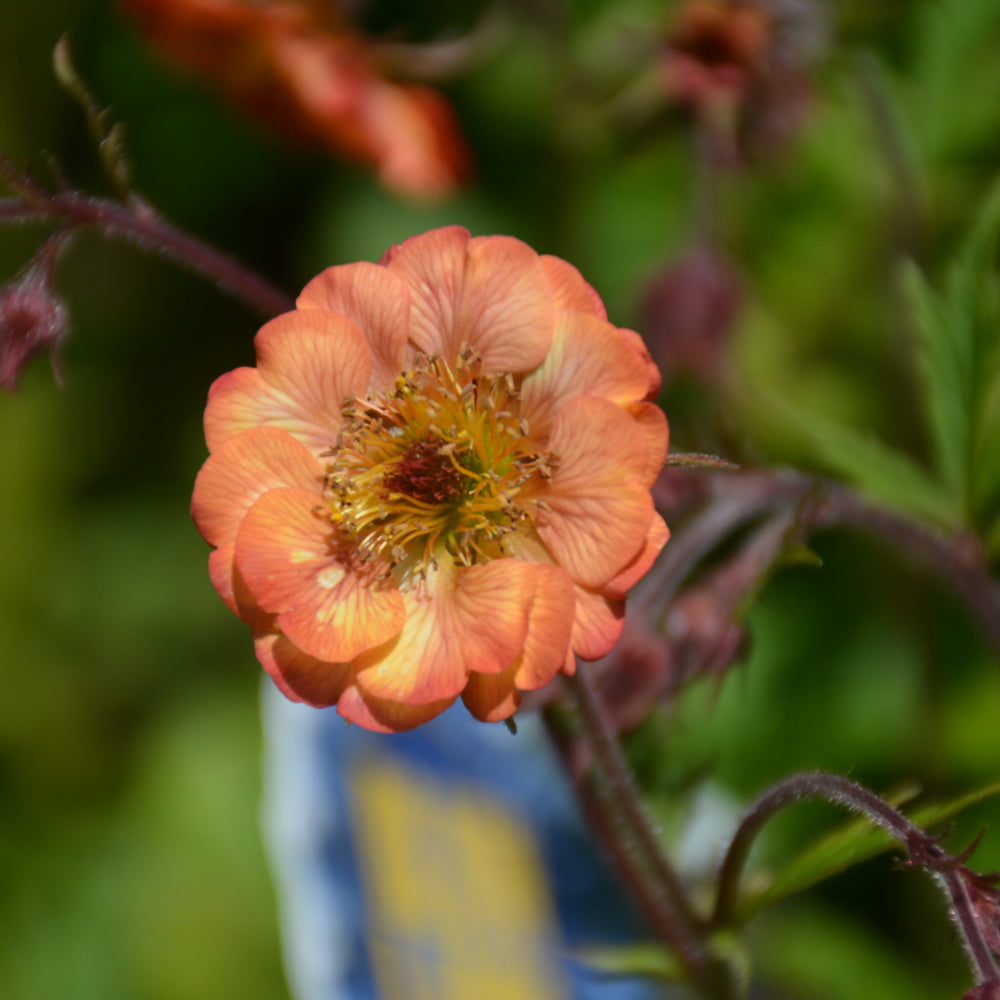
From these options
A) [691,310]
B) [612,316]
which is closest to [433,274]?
[691,310]

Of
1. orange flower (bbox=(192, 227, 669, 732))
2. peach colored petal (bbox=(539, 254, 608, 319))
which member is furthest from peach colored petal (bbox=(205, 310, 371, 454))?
peach colored petal (bbox=(539, 254, 608, 319))

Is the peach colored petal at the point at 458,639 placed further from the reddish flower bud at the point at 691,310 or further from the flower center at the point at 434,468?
the reddish flower bud at the point at 691,310

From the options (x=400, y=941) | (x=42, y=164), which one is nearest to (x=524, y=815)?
(x=400, y=941)

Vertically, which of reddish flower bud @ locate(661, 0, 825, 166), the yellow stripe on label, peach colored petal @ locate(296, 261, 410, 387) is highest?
peach colored petal @ locate(296, 261, 410, 387)

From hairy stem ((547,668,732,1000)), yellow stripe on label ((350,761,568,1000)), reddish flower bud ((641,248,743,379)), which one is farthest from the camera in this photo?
reddish flower bud ((641,248,743,379))

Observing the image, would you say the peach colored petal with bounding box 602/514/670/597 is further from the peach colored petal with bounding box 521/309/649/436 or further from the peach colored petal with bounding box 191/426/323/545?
the peach colored petal with bounding box 191/426/323/545

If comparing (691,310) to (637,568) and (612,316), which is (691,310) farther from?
(637,568)

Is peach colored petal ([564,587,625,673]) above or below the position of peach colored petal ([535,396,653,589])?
below
